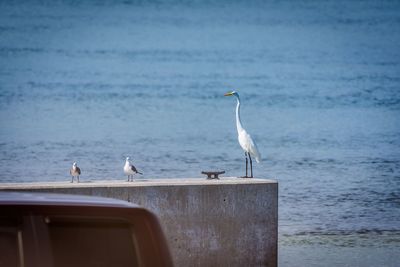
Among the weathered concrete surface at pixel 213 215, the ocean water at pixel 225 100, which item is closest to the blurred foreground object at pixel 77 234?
the weathered concrete surface at pixel 213 215

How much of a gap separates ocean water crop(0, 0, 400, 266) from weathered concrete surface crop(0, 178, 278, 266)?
228cm

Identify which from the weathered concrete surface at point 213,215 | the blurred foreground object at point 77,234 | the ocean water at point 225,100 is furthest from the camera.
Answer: the ocean water at point 225,100

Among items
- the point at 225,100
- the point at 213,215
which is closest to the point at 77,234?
the point at 213,215

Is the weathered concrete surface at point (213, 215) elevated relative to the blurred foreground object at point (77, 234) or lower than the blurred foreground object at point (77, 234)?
lower

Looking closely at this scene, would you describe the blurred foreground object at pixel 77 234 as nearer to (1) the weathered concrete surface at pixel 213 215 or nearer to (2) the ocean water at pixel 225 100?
(1) the weathered concrete surface at pixel 213 215

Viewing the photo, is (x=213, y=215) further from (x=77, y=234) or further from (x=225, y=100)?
(x=225, y=100)

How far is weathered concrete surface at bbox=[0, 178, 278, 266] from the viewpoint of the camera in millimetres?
9250

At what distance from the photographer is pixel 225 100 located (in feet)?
200

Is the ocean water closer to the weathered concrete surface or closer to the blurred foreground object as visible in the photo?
the weathered concrete surface

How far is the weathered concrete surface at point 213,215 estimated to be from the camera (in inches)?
364

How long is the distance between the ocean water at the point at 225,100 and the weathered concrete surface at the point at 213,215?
2283 millimetres

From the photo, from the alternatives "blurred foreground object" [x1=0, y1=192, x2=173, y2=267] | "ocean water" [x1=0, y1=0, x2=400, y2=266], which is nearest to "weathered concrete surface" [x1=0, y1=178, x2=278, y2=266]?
"ocean water" [x1=0, y1=0, x2=400, y2=266]

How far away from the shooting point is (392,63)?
79.6 meters

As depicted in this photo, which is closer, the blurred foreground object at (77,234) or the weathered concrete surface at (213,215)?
the blurred foreground object at (77,234)
